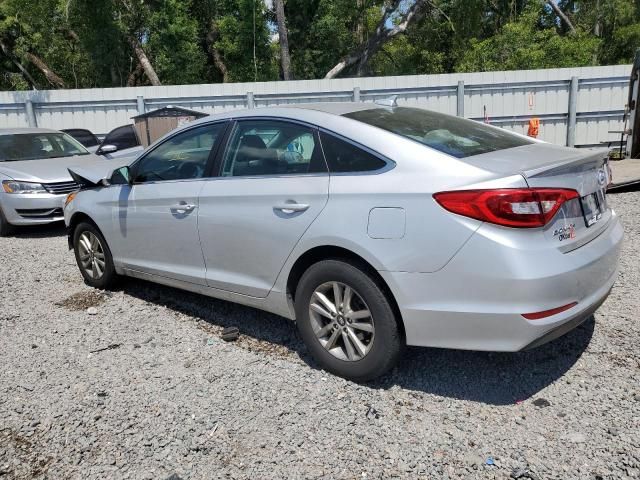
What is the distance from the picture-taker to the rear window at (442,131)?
3.14 metres

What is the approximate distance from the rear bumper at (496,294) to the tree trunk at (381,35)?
22683 millimetres

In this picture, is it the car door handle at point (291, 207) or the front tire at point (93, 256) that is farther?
the front tire at point (93, 256)

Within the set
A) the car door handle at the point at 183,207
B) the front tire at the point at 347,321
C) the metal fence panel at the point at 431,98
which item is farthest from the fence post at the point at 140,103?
the front tire at the point at 347,321

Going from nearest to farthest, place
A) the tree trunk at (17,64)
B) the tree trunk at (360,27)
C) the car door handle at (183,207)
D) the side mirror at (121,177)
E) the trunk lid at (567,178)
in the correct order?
the trunk lid at (567,178) → the car door handle at (183,207) → the side mirror at (121,177) → the tree trunk at (17,64) → the tree trunk at (360,27)

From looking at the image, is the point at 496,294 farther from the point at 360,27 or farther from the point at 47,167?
the point at 360,27

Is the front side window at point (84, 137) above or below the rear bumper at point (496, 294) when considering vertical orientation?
above

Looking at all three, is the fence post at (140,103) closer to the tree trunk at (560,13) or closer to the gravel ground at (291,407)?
the gravel ground at (291,407)

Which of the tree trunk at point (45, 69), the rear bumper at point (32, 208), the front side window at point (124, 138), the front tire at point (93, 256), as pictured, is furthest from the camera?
the tree trunk at point (45, 69)

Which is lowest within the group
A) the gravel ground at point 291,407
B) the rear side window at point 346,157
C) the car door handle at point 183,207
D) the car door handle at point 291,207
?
the gravel ground at point 291,407

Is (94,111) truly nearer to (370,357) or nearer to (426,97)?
(426,97)

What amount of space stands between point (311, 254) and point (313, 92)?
457 inches

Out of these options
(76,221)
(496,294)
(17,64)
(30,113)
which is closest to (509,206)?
(496,294)

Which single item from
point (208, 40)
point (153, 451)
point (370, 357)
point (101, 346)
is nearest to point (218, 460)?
point (153, 451)

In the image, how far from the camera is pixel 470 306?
8.96 feet
